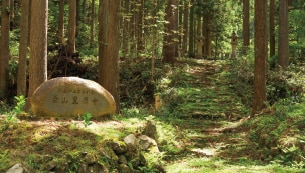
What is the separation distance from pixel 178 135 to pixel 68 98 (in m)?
3.91

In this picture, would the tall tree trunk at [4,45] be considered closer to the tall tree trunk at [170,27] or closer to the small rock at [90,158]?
the tall tree trunk at [170,27]

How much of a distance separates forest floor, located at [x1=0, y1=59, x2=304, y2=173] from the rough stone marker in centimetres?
30

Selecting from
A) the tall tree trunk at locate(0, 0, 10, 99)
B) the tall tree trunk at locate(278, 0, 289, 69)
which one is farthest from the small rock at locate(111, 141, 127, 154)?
the tall tree trunk at locate(278, 0, 289, 69)

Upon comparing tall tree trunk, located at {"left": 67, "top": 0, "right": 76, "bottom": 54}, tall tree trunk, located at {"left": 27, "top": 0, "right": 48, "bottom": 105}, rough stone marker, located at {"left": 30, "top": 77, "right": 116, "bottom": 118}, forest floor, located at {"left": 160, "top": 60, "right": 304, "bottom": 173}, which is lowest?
forest floor, located at {"left": 160, "top": 60, "right": 304, "bottom": 173}

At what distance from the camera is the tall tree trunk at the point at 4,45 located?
1555 cm

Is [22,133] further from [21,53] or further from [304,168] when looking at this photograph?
[21,53]

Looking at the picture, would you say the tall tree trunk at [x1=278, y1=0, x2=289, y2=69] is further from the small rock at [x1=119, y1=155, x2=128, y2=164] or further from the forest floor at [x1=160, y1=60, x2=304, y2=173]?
the small rock at [x1=119, y1=155, x2=128, y2=164]

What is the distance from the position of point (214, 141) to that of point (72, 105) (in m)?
4.46

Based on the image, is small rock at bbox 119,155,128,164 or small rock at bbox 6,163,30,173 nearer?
small rock at bbox 6,163,30,173

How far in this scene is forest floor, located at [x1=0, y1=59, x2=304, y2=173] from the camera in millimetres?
5750

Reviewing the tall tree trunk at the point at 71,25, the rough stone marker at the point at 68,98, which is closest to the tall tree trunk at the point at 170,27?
the tall tree trunk at the point at 71,25

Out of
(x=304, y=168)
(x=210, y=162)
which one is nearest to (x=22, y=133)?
(x=210, y=162)

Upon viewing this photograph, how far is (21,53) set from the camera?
46.4ft

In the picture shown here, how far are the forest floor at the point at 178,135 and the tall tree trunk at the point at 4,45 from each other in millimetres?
7335
